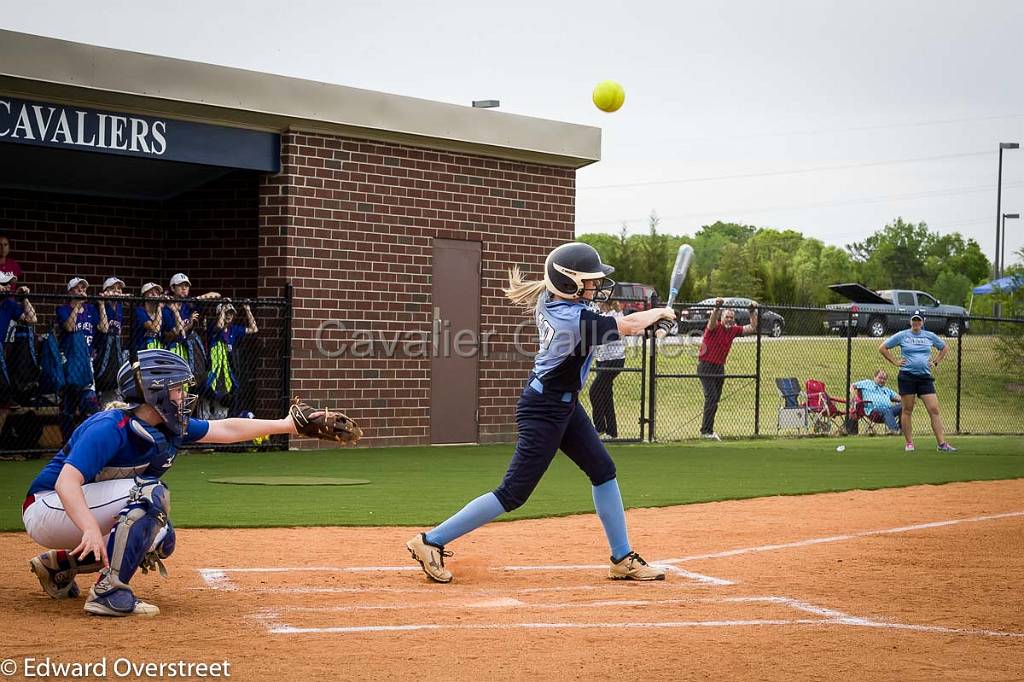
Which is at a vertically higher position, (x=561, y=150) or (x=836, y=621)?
(x=561, y=150)

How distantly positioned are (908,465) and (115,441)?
1289 cm

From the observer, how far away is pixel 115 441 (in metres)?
6.34

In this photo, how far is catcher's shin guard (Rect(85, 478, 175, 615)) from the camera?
620 centimetres

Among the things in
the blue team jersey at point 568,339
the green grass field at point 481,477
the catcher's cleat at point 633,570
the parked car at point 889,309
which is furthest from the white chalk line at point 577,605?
the parked car at point 889,309

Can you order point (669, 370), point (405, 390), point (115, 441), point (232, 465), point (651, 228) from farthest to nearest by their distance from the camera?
point (651, 228), point (669, 370), point (405, 390), point (232, 465), point (115, 441)

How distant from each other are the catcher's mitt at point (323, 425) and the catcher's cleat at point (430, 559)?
4.05 feet

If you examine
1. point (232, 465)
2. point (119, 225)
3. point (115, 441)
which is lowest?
point (232, 465)

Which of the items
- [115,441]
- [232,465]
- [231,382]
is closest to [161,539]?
[115,441]

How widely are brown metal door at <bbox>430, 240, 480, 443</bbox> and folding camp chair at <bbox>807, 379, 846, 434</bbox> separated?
322 inches

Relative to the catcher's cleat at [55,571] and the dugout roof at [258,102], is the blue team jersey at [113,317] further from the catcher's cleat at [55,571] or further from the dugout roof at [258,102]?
the catcher's cleat at [55,571]

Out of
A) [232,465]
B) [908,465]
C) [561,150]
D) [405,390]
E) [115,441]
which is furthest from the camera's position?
[561,150]

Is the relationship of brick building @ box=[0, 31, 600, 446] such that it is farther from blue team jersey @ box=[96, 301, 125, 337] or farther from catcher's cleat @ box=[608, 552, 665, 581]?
catcher's cleat @ box=[608, 552, 665, 581]

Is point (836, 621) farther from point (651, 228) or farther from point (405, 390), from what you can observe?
point (651, 228)

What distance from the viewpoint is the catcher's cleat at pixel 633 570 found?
7.73 meters
